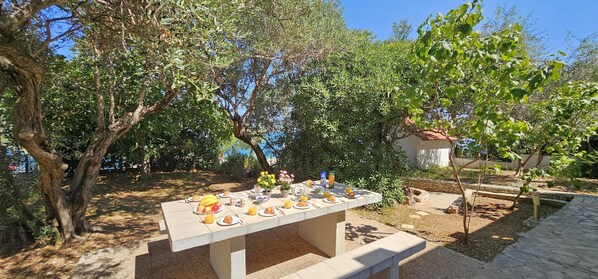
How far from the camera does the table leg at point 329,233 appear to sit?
14.7ft

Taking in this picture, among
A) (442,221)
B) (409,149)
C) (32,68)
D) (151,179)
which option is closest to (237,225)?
(32,68)

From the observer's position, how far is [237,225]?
3.22m

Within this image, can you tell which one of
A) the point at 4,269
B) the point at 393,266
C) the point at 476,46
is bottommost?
the point at 4,269

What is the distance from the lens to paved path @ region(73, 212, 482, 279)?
401cm

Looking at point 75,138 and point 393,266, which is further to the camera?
point 75,138

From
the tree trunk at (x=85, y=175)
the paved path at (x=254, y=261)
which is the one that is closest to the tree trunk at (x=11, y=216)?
the tree trunk at (x=85, y=175)

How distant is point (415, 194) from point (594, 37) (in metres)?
11.4

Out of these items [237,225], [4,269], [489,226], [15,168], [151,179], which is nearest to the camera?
[237,225]

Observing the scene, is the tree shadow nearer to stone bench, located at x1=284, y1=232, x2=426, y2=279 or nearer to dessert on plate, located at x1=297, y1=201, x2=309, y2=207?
stone bench, located at x1=284, y1=232, x2=426, y2=279

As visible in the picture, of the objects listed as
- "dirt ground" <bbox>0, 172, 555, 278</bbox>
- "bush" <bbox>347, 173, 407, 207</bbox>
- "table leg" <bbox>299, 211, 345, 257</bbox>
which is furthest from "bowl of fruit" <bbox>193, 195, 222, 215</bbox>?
"bush" <bbox>347, 173, 407, 207</bbox>

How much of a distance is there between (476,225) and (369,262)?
4452mm

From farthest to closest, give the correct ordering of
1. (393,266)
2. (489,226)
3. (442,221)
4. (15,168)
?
(442,221), (489,226), (15,168), (393,266)

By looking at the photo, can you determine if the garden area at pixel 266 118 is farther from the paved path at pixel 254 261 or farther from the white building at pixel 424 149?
the white building at pixel 424 149

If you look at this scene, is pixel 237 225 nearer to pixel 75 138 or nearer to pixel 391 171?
pixel 391 171
